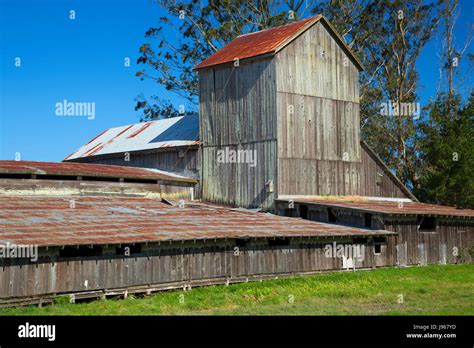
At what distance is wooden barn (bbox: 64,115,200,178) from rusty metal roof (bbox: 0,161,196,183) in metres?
1.01

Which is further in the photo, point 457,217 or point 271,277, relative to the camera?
point 457,217

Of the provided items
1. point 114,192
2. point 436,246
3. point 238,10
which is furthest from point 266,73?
point 238,10

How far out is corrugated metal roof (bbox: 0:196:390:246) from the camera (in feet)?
81.8

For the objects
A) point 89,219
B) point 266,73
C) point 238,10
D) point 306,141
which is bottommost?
point 89,219

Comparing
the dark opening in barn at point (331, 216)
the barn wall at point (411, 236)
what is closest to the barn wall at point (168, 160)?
the barn wall at point (411, 236)

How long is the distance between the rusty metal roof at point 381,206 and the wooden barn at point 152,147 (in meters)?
7.99

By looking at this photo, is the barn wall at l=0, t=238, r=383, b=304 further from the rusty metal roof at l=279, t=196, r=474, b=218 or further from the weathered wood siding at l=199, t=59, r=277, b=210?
the weathered wood siding at l=199, t=59, r=277, b=210

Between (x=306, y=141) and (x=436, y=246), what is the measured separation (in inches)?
353

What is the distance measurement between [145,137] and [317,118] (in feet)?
43.5

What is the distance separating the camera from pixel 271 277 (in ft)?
102

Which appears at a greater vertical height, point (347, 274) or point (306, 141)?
point (306, 141)

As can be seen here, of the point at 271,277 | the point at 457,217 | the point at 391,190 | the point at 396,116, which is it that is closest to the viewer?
the point at 271,277

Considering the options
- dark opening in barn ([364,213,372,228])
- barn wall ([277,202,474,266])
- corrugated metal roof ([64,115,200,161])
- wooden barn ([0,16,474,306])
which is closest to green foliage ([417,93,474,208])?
wooden barn ([0,16,474,306])
